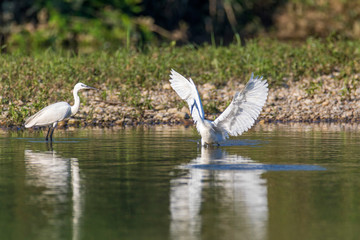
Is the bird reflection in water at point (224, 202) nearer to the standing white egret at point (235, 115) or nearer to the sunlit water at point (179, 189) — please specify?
the sunlit water at point (179, 189)

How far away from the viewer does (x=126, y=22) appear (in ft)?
85.3

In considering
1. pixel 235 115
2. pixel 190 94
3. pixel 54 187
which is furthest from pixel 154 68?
pixel 54 187

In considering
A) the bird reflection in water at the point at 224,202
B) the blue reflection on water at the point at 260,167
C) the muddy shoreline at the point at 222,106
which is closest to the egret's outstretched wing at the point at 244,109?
the bird reflection in water at the point at 224,202

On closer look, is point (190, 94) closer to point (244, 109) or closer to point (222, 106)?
point (244, 109)

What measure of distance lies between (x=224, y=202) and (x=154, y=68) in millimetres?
12123

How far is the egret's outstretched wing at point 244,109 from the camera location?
1171 centimetres

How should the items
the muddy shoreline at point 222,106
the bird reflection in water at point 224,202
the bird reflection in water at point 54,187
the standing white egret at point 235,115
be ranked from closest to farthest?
the bird reflection in water at point 224,202 → the bird reflection in water at point 54,187 → the standing white egret at point 235,115 → the muddy shoreline at point 222,106

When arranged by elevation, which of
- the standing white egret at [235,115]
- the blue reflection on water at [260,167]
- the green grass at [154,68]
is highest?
the green grass at [154,68]

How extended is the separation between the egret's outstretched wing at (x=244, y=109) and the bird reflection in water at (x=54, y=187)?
261 cm

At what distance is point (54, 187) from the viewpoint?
795cm

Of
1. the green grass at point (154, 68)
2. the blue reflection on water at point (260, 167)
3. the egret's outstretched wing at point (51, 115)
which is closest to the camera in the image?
the blue reflection on water at point (260, 167)

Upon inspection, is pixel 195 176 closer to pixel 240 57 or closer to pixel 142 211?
pixel 142 211

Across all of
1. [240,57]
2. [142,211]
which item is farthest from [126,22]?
[142,211]

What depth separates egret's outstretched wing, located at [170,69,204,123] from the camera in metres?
11.9
